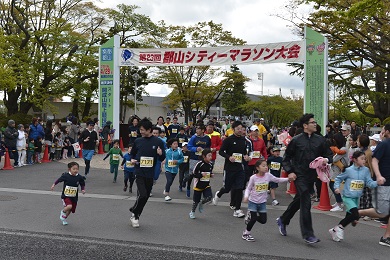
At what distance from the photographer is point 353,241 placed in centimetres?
572

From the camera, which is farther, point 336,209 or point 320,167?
point 336,209

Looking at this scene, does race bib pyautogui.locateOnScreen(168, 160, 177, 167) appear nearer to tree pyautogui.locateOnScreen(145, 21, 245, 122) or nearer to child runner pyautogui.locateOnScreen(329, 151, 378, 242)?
child runner pyautogui.locateOnScreen(329, 151, 378, 242)

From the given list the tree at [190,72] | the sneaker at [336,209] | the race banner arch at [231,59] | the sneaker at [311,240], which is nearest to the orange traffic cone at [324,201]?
the sneaker at [336,209]

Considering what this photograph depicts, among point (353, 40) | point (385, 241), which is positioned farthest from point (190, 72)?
point (385, 241)

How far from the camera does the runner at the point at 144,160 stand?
20.7 ft

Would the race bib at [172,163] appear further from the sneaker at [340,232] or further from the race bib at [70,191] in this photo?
the sneaker at [340,232]

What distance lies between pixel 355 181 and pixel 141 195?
11.0 ft

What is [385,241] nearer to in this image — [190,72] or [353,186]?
[353,186]

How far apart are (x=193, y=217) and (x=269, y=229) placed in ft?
4.68

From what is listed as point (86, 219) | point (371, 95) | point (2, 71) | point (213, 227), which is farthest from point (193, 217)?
point (371, 95)

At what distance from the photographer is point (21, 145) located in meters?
13.9

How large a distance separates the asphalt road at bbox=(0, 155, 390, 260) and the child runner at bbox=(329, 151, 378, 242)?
0.75 ft

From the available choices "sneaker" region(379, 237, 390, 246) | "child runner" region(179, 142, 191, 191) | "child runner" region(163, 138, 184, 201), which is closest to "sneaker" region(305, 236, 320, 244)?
"sneaker" region(379, 237, 390, 246)

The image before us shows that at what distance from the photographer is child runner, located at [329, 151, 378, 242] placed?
219 inches
